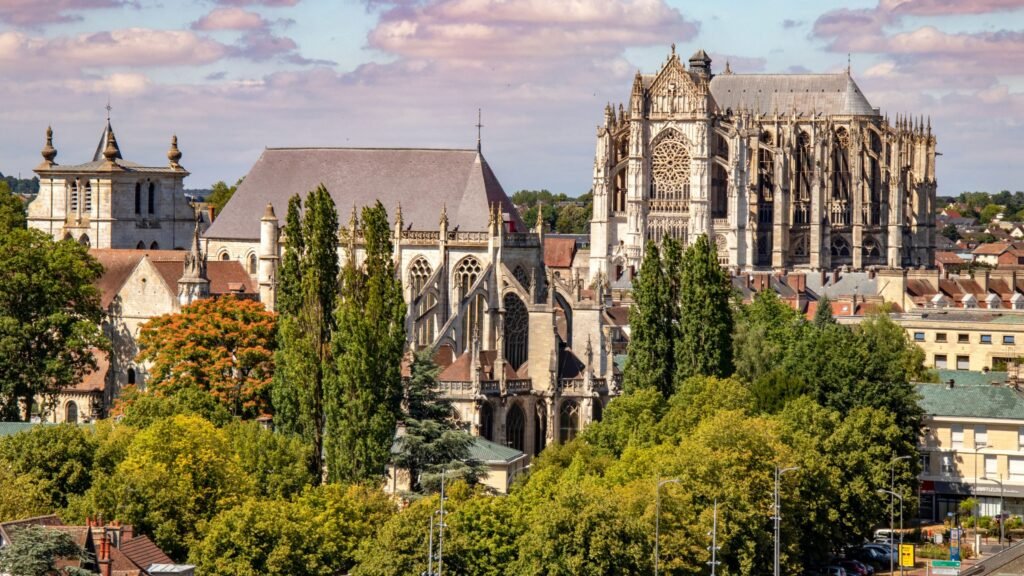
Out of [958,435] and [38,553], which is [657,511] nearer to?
[38,553]

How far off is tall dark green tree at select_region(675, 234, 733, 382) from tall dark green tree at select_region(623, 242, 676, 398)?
1.77 ft

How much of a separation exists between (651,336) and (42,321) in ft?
92.0

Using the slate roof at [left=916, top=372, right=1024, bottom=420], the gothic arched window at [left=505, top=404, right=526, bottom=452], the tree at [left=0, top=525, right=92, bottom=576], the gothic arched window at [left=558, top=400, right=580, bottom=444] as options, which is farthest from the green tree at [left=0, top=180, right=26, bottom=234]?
the tree at [left=0, top=525, right=92, bottom=576]

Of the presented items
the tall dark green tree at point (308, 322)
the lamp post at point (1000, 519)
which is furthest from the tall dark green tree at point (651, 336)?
the lamp post at point (1000, 519)

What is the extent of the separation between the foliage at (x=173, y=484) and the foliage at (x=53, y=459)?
1.28m

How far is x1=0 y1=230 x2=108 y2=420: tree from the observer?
10450 cm

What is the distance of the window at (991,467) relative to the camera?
104900mm

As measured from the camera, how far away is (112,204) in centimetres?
14325

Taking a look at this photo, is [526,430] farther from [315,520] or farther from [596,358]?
[315,520]

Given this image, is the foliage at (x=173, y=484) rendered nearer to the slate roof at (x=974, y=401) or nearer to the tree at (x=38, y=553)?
the tree at (x=38, y=553)

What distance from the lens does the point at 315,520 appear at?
242 ft

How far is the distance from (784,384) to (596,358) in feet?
41.6

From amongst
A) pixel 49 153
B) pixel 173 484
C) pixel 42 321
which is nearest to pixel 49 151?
pixel 49 153

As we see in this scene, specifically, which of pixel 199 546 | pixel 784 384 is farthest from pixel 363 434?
pixel 784 384
